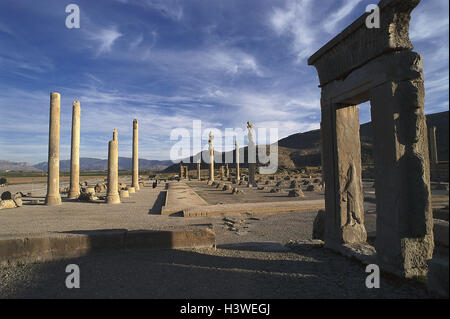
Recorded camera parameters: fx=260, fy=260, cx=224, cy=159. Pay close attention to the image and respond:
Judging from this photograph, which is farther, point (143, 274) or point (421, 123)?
point (143, 274)

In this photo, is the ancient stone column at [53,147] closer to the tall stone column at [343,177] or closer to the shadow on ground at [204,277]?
the shadow on ground at [204,277]

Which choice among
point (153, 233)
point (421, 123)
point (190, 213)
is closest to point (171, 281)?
point (153, 233)

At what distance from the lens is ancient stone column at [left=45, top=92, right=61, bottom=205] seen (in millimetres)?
14156

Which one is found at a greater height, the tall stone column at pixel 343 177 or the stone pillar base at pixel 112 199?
the tall stone column at pixel 343 177

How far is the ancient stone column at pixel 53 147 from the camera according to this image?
46.4ft

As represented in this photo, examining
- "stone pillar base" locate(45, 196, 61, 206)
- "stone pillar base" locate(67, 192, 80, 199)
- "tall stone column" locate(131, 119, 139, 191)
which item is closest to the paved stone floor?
"stone pillar base" locate(45, 196, 61, 206)

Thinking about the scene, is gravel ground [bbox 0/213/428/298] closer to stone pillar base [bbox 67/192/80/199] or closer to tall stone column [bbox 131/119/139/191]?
stone pillar base [bbox 67/192/80/199]

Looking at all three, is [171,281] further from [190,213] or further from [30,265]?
[190,213]

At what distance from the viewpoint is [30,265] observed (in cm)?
461

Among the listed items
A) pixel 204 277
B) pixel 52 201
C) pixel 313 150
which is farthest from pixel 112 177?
pixel 313 150

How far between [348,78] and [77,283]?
5.47 metres

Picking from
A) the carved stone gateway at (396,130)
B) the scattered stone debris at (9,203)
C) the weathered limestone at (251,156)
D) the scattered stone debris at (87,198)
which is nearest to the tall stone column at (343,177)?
the carved stone gateway at (396,130)

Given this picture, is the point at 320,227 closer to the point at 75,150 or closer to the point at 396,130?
the point at 396,130

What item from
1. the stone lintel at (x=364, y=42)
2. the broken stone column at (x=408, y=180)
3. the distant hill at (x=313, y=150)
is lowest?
the broken stone column at (x=408, y=180)
